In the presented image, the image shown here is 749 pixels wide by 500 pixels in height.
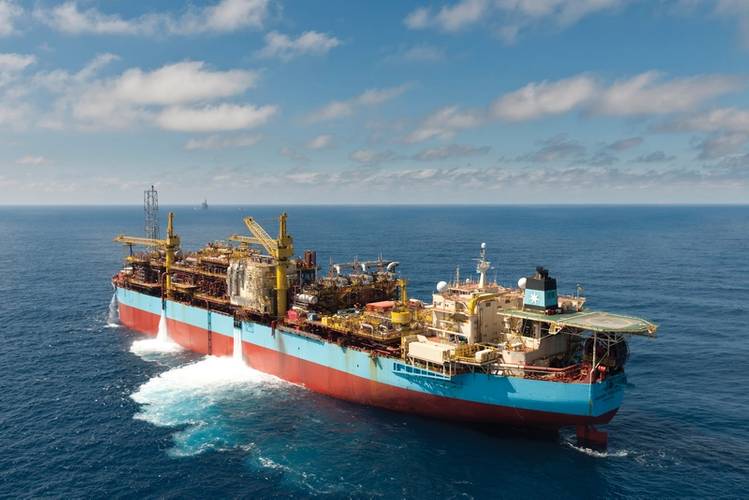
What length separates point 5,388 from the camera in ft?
157

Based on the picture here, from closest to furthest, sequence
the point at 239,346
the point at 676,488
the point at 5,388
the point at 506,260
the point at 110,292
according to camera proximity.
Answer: the point at 676,488, the point at 5,388, the point at 239,346, the point at 110,292, the point at 506,260

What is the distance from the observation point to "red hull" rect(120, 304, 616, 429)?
37875mm

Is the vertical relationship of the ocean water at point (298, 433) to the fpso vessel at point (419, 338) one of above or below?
below

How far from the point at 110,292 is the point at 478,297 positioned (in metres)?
73.8

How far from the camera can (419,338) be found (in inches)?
1667

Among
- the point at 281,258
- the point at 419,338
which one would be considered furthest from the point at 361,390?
the point at 281,258

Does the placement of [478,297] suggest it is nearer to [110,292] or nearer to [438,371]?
[438,371]

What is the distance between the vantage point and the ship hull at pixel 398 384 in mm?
36219

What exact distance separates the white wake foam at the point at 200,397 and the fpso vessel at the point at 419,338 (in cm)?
207

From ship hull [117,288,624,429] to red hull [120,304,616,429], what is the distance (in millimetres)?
66

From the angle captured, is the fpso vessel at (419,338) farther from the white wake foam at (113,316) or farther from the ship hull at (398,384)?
the white wake foam at (113,316)

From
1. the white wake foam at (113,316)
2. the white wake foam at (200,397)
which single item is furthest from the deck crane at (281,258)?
the white wake foam at (113,316)

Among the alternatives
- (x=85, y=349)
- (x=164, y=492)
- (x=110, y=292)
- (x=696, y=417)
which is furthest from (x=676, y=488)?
(x=110, y=292)

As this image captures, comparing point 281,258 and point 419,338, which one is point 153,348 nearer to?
point 281,258
